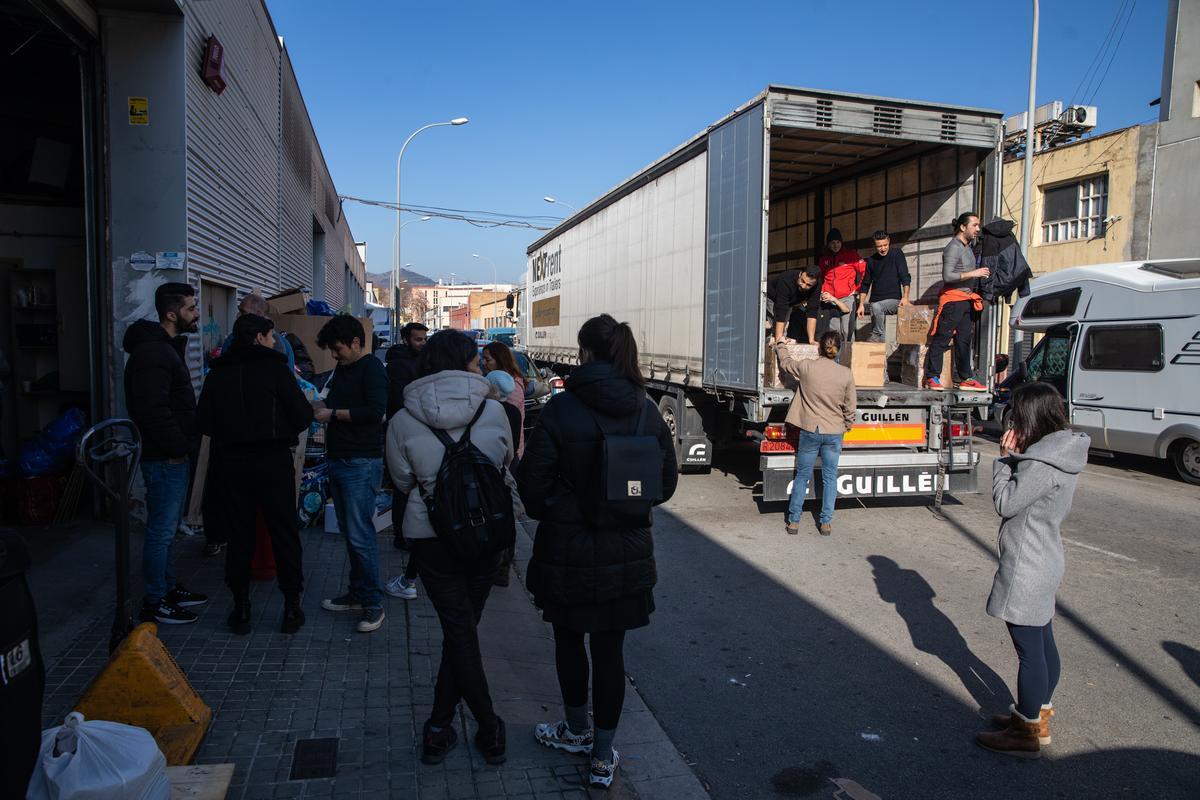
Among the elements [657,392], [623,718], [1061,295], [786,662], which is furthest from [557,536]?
[1061,295]

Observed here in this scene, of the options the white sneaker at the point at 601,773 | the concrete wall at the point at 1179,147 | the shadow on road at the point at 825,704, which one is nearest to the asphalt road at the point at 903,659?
the shadow on road at the point at 825,704

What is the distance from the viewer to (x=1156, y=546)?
728cm

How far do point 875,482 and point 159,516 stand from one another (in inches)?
251

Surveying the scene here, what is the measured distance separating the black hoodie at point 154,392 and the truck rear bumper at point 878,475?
529cm

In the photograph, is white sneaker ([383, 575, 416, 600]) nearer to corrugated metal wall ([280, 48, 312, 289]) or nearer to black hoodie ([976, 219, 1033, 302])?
black hoodie ([976, 219, 1033, 302])

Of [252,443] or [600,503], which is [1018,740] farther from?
[252,443]

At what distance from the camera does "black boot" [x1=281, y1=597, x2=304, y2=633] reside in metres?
4.66

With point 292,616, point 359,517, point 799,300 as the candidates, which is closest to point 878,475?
point 799,300

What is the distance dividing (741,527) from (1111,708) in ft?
13.6

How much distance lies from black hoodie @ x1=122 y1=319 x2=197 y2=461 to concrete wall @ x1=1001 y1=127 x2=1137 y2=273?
66.2ft

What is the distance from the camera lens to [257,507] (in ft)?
15.1

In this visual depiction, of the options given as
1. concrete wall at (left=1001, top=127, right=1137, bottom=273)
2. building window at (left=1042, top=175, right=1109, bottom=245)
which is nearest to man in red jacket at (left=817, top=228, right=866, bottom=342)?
concrete wall at (left=1001, top=127, right=1137, bottom=273)

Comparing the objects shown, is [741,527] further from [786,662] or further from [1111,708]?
[1111,708]

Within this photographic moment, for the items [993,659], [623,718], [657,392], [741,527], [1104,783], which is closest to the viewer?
[1104,783]
